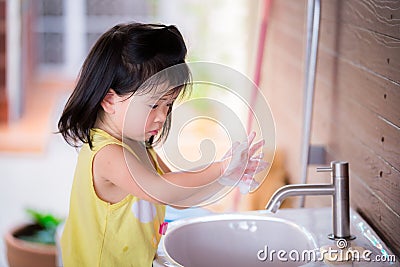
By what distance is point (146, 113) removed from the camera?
1226 mm

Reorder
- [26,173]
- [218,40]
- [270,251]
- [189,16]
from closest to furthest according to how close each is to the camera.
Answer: [270,251]
[26,173]
[218,40]
[189,16]

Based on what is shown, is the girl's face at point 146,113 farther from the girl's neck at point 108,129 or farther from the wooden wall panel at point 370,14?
the wooden wall panel at point 370,14

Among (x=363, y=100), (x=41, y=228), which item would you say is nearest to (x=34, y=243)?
(x=41, y=228)

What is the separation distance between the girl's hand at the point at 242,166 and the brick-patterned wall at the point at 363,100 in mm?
243

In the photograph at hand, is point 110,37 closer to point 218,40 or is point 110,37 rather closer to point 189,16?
point 218,40

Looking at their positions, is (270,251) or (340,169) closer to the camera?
(340,169)

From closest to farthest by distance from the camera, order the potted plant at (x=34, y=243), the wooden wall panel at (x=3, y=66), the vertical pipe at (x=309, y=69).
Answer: the vertical pipe at (x=309, y=69) → the potted plant at (x=34, y=243) → the wooden wall panel at (x=3, y=66)

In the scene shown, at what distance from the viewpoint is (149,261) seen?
4.07 feet

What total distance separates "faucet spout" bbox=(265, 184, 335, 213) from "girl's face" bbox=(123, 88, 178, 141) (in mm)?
234

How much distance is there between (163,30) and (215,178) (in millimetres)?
266

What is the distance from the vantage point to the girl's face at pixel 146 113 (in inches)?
47.8

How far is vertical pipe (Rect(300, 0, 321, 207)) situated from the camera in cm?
164

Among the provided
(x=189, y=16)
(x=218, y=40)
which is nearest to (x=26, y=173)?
(x=218, y=40)
